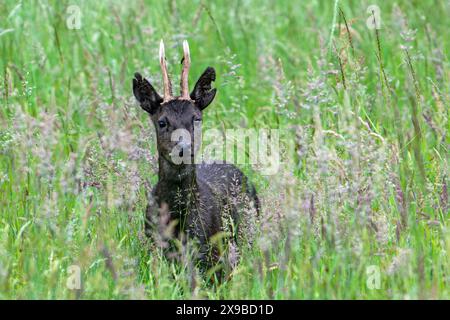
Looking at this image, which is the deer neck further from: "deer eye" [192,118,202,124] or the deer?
"deer eye" [192,118,202,124]

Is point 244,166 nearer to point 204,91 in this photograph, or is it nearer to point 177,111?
point 204,91

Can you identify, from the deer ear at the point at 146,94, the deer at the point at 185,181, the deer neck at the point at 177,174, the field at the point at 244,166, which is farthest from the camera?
the deer ear at the point at 146,94

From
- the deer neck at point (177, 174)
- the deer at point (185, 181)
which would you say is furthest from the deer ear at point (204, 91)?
the deer neck at point (177, 174)

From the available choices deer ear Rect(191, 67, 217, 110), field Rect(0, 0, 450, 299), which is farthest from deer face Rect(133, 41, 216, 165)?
field Rect(0, 0, 450, 299)

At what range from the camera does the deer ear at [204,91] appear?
7.06 meters

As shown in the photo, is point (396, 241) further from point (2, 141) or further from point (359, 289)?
point (2, 141)

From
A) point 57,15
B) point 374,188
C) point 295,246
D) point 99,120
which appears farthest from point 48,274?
point 57,15

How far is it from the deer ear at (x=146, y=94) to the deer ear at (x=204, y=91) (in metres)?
0.25

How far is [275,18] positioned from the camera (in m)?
10.8

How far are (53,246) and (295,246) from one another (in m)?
1.39

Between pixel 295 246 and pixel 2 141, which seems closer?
pixel 295 246

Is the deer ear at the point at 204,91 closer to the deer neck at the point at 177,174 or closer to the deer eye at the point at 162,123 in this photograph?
the deer eye at the point at 162,123
